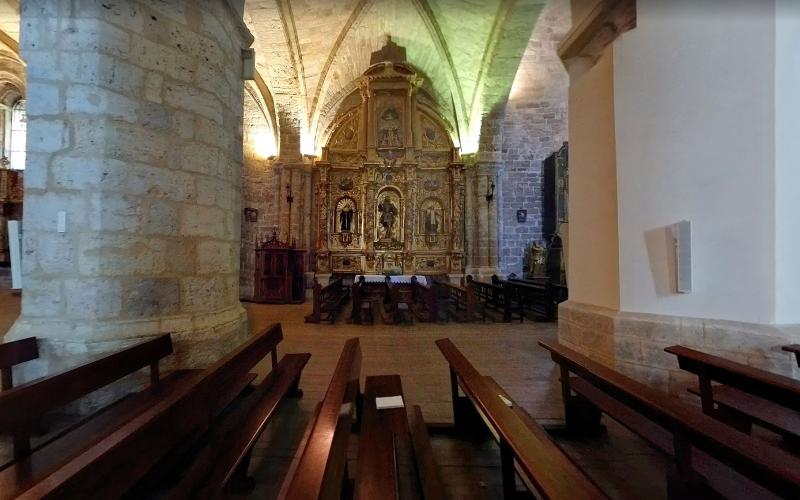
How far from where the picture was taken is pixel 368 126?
36.2 feet

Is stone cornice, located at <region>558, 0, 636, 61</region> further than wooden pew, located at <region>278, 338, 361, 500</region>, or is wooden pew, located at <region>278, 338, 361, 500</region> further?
stone cornice, located at <region>558, 0, 636, 61</region>

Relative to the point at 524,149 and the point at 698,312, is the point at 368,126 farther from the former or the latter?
the point at 698,312

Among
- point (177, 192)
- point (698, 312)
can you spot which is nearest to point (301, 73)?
point (177, 192)

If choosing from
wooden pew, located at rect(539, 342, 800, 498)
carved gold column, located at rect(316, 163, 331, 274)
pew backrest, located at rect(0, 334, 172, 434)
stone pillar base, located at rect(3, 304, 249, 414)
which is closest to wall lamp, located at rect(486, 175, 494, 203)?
carved gold column, located at rect(316, 163, 331, 274)

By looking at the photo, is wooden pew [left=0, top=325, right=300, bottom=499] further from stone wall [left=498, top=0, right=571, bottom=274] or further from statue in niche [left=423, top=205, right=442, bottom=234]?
stone wall [left=498, top=0, right=571, bottom=274]

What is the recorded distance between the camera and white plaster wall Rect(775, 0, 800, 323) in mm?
2303

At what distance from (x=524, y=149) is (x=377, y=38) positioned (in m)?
5.76

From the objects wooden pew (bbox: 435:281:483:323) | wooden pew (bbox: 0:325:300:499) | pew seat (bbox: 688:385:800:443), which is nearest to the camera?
wooden pew (bbox: 0:325:300:499)

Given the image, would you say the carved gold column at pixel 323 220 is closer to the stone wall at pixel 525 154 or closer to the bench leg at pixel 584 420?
the stone wall at pixel 525 154

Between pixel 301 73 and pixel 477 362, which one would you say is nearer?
pixel 477 362

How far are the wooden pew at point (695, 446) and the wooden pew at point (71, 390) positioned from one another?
239 centimetres

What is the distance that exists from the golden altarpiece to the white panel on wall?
26.7ft

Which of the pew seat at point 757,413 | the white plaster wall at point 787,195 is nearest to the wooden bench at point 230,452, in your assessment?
the pew seat at point 757,413

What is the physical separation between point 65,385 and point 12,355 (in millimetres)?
723
